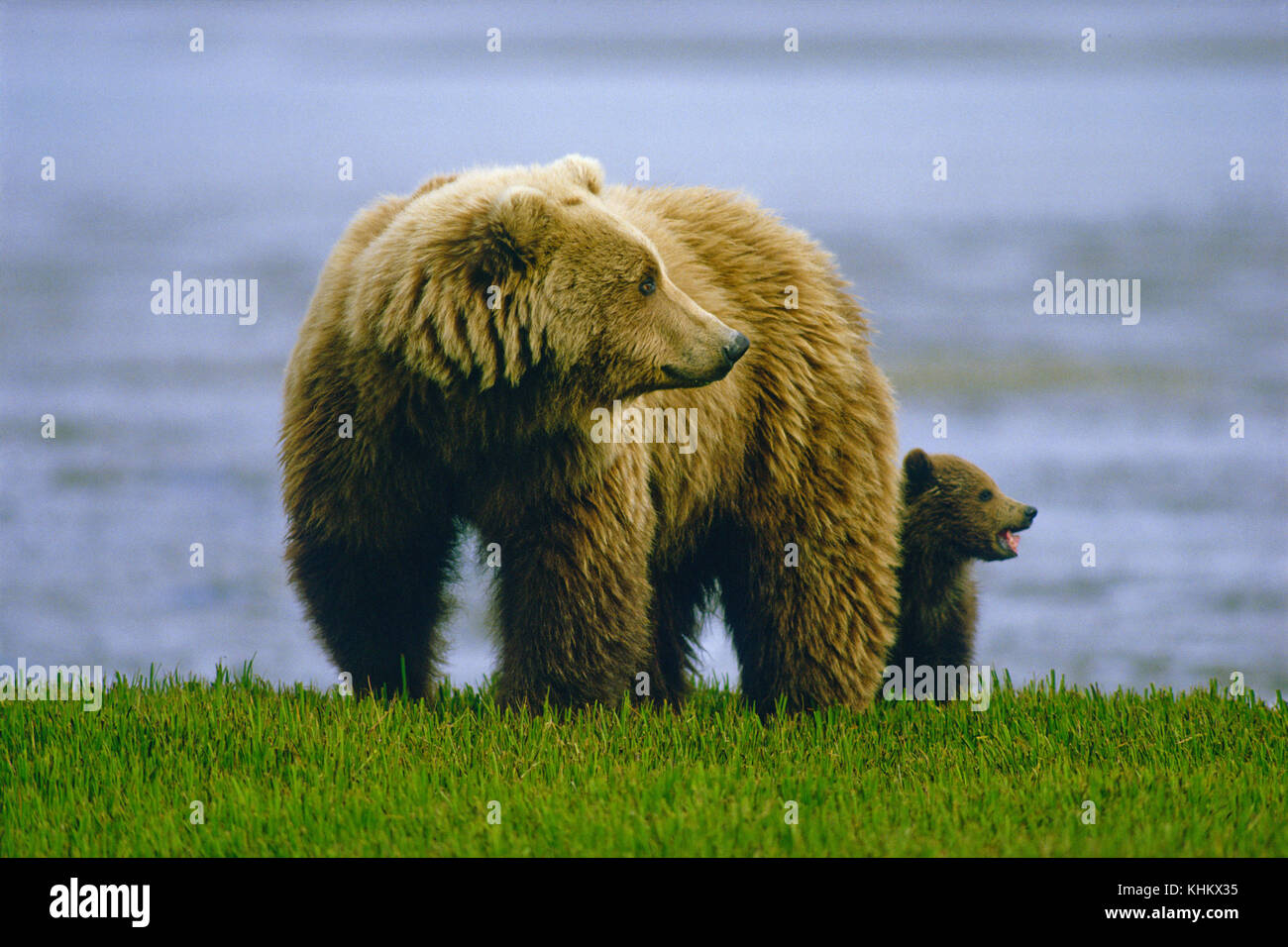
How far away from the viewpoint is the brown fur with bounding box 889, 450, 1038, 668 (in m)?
6.71

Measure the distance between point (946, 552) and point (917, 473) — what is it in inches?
16.2

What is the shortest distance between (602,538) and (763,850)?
1.47 m

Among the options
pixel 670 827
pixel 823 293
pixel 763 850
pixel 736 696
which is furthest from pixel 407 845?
pixel 823 293

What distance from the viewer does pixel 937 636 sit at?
6707 mm

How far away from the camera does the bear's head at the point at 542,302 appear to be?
4938mm

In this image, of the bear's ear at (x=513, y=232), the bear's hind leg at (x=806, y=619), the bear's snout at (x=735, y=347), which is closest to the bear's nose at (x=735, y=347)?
the bear's snout at (x=735, y=347)

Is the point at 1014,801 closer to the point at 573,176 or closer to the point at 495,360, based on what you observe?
the point at 495,360

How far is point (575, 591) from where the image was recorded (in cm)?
529

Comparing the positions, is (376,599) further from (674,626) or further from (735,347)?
(735,347)

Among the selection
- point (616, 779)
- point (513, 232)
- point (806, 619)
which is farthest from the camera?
point (806, 619)

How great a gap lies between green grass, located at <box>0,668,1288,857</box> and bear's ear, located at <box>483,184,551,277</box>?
168 centimetres

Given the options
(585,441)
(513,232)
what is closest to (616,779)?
(585,441)

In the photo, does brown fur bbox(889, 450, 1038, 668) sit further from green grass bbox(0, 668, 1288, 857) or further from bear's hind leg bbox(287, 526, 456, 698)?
bear's hind leg bbox(287, 526, 456, 698)
